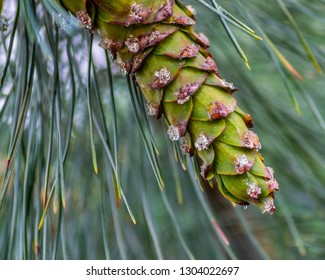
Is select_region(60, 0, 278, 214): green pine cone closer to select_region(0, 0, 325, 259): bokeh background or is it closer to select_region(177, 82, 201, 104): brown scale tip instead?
select_region(177, 82, 201, 104): brown scale tip

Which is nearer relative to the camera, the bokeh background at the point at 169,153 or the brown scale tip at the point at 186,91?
the brown scale tip at the point at 186,91

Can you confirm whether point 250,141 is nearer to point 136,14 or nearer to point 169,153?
point 136,14

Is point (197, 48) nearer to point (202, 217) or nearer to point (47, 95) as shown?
point (47, 95)

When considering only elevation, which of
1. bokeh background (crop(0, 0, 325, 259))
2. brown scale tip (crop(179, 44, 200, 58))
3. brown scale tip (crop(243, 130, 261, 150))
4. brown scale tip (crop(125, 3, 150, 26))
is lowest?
bokeh background (crop(0, 0, 325, 259))

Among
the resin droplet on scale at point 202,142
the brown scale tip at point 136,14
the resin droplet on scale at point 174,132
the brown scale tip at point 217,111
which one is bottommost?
the resin droplet on scale at point 174,132

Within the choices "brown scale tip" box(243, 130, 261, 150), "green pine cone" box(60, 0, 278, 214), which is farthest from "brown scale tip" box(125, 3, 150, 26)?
"brown scale tip" box(243, 130, 261, 150)

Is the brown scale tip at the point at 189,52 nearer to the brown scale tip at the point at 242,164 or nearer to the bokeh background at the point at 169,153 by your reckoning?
the brown scale tip at the point at 242,164

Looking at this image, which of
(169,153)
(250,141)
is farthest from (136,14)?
(169,153)

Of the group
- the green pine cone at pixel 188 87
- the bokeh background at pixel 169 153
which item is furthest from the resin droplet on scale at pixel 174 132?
the bokeh background at pixel 169 153
